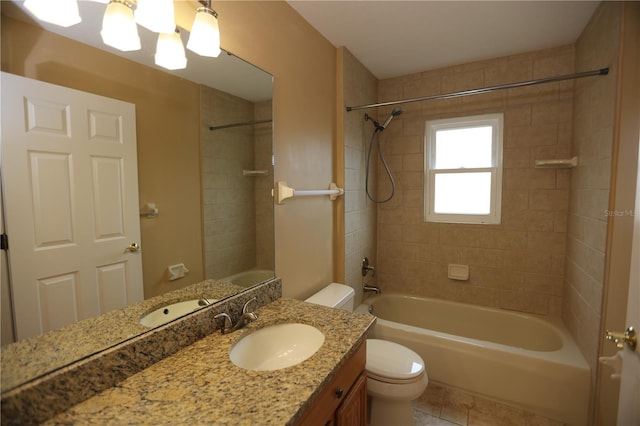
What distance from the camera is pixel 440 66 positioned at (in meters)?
2.60

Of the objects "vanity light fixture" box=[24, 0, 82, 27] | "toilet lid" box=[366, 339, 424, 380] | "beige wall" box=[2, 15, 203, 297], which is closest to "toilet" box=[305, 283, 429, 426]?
"toilet lid" box=[366, 339, 424, 380]

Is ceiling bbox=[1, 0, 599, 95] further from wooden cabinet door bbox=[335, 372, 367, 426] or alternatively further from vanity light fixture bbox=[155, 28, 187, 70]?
wooden cabinet door bbox=[335, 372, 367, 426]

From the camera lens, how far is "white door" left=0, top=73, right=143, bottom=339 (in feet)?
2.33

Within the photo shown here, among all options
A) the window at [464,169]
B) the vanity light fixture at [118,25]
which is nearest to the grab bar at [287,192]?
A: the vanity light fixture at [118,25]

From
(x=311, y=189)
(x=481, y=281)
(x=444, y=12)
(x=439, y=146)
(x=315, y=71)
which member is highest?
(x=444, y=12)

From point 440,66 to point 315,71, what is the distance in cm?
133

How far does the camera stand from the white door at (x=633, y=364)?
807mm

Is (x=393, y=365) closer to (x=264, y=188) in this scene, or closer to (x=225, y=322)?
(x=225, y=322)

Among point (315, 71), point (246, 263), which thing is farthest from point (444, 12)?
point (246, 263)

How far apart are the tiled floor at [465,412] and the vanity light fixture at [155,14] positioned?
2414 mm

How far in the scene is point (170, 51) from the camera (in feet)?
3.48

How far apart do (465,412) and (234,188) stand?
80.2 inches

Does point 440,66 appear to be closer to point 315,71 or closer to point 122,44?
point 315,71

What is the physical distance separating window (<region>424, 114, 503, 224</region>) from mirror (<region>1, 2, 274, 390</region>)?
180cm
